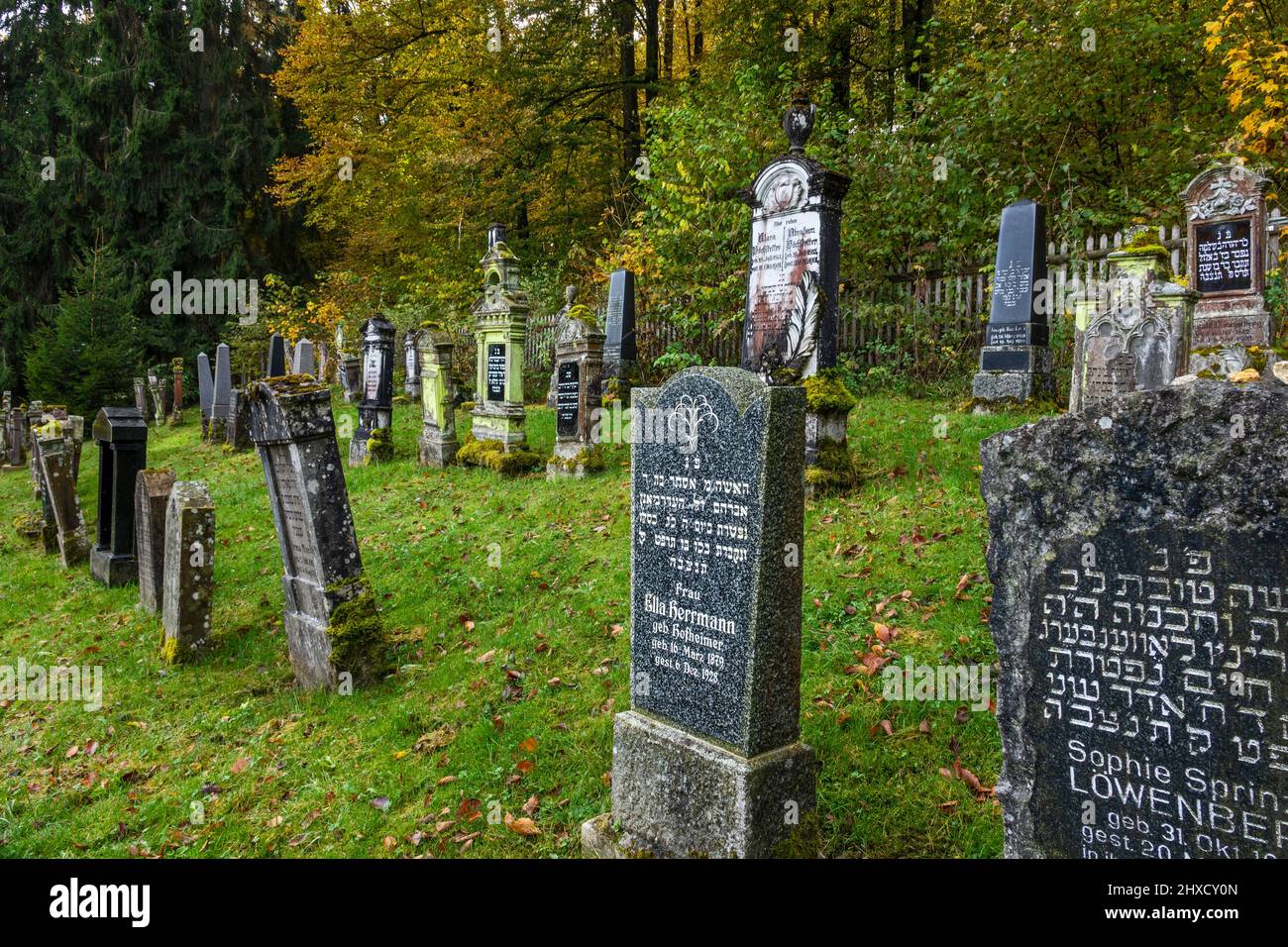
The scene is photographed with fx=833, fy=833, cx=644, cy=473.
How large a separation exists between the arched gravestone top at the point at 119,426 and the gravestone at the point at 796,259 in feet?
21.9

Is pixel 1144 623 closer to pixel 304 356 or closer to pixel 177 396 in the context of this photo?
pixel 304 356

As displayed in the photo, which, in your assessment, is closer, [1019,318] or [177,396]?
[1019,318]

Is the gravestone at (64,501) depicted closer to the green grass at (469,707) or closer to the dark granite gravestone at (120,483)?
the green grass at (469,707)

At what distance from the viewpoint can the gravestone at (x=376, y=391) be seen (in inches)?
549

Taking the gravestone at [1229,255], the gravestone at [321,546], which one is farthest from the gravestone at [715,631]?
the gravestone at [1229,255]

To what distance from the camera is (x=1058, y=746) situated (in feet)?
9.84

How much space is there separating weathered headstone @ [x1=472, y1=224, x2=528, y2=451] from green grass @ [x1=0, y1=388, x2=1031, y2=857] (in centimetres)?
310

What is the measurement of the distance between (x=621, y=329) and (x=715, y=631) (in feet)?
45.1

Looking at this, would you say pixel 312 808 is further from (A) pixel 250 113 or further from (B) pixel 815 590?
(A) pixel 250 113

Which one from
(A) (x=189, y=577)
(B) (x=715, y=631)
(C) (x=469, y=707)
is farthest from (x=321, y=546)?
(B) (x=715, y=631)

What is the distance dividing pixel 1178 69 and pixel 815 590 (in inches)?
646

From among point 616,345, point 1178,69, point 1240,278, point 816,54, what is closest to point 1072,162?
point 1178,69

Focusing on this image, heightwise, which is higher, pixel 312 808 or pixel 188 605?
pixel 188 605

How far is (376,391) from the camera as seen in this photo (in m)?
14.0
